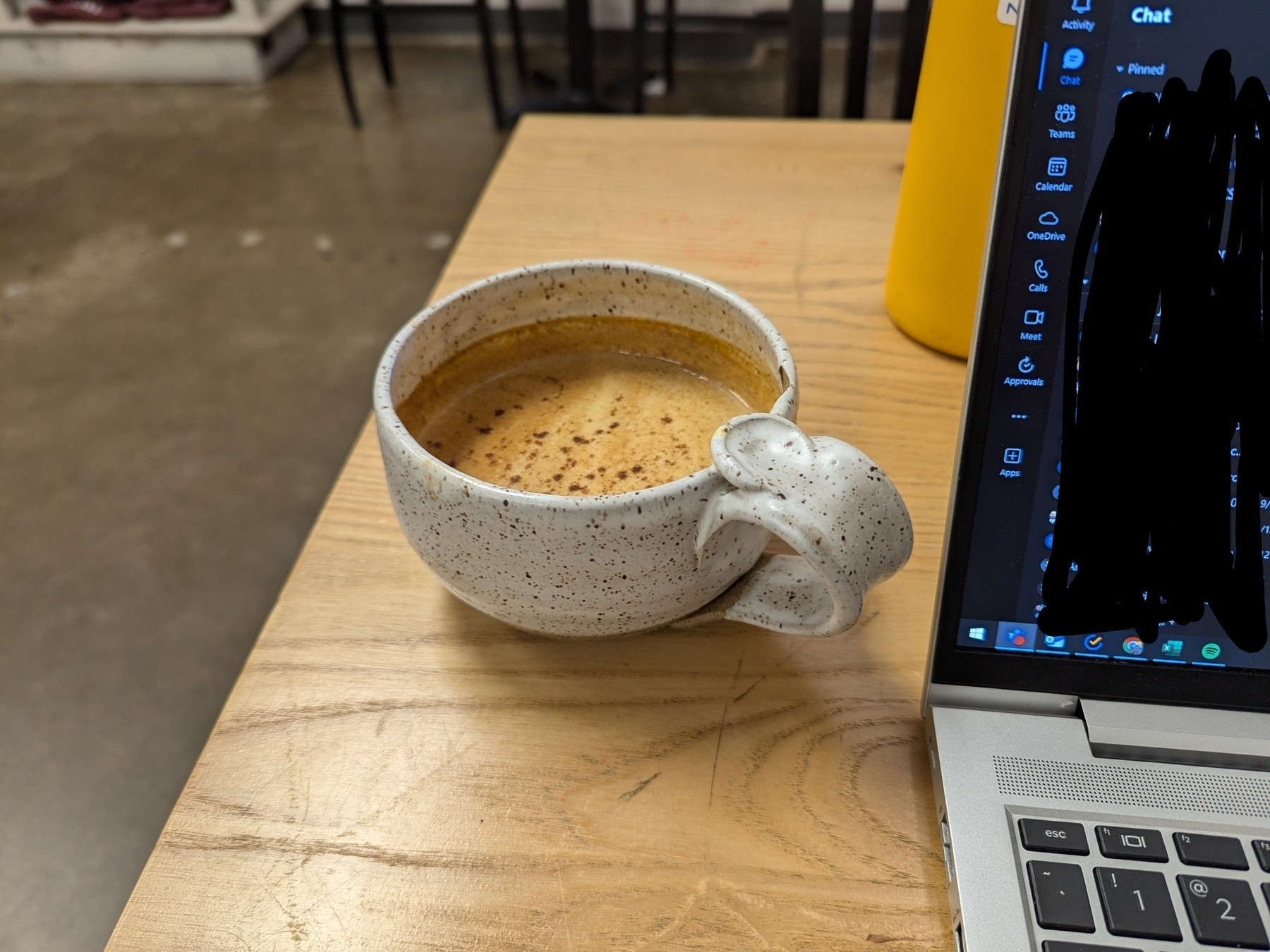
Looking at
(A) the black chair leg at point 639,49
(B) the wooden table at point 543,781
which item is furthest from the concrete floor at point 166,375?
(B) the wooden table at point 543,781

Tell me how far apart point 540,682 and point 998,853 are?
0.58ft

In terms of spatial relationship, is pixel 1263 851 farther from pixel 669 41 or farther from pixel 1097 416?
pixel 669 41

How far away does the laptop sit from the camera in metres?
0.25

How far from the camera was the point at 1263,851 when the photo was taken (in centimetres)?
28

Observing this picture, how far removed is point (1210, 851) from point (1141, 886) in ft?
0.09

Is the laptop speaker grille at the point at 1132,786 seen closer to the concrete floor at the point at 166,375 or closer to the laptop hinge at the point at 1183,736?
the laptop hinge at the point at 1183,736

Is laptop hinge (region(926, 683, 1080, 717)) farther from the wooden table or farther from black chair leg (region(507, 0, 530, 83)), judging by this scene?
black chair leg (region(507, 0, 530, 83))

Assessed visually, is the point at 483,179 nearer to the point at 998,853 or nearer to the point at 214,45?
the point at 214,45

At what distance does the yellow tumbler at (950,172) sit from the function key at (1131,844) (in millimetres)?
218

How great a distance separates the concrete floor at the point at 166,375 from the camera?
3.25 feet

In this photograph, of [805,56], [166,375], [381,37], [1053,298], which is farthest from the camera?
[381,37]

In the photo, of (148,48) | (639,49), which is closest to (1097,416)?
(639,49)

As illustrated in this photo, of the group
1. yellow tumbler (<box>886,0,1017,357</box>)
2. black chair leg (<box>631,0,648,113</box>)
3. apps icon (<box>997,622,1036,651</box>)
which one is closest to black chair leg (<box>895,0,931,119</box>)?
yellow tumbler (<box>886,0,1017,357</box>)

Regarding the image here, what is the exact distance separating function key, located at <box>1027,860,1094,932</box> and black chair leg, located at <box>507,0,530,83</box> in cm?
238
